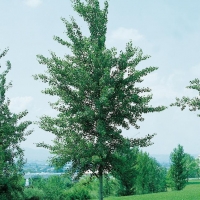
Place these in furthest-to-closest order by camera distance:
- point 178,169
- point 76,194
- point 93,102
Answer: point 178,169, point 76,194, point 93,102

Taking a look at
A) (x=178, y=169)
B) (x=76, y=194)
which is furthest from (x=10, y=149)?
(x=178, y=169)

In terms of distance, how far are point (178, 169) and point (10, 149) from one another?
38.0 m

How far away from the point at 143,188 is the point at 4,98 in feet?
126

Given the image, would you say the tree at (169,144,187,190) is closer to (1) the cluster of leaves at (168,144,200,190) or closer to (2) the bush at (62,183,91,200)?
(1) the cluster of leaves at (168,144,200,190)

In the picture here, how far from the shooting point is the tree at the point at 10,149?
13.4 m

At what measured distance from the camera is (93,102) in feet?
45.1

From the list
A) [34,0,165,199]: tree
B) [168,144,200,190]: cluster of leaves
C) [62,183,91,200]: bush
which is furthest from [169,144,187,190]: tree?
[34,0,165,199]: tree

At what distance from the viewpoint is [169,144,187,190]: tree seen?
48275mm

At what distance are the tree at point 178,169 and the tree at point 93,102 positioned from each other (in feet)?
116

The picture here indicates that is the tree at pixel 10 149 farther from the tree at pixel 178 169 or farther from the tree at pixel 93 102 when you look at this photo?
the tree at pixel 178 169

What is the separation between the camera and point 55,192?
36.4 meters

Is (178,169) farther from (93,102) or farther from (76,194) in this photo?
(93,102)

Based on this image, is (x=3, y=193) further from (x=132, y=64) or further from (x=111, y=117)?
(x=132, y=64)

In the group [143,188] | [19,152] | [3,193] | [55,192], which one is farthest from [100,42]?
[143,188]
